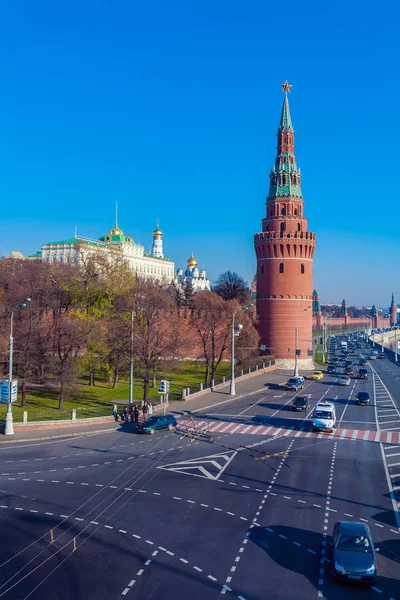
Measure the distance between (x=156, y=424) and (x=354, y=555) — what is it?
20030 mm

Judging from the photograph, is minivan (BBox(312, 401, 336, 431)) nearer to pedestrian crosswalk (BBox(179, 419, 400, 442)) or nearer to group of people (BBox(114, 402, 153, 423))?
pedestrian crosswalk (BBox(179, 419, 400, 442))

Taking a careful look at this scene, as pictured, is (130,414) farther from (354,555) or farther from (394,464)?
(354,555)

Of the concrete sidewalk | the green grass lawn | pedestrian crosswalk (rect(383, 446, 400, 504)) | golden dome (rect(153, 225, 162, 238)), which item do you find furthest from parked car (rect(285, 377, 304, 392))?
golden dome (rect(153, 225, 162, 238))

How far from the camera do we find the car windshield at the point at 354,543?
15.8 m

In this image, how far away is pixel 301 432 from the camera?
117 ft

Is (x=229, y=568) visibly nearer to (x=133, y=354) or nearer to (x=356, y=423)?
(x=356, y=423)

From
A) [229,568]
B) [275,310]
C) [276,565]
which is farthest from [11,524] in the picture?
[275,310]

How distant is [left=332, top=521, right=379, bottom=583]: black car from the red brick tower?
62.4 m

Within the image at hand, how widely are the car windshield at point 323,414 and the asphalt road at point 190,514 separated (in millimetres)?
1794

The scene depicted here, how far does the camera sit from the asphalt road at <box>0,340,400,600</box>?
15.1 metres

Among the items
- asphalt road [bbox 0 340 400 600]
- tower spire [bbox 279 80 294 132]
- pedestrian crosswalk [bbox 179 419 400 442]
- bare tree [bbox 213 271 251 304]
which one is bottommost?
asphalt road [bbox 0 340 400 600]

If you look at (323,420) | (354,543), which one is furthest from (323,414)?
(354,543)

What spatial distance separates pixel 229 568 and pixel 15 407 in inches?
1194

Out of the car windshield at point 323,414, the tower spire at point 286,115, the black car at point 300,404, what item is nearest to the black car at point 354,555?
the car windshield at point 323,414
